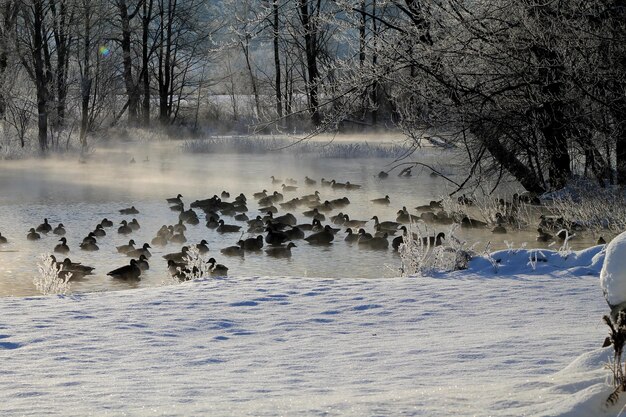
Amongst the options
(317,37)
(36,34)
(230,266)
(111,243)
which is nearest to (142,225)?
(111,243)

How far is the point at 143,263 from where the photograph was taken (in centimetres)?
1347

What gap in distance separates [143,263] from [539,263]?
6.15 m

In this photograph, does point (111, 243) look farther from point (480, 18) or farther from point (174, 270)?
point (480, 18)

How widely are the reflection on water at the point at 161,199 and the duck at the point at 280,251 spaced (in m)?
0.14

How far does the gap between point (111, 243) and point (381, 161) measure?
1784 centimetres

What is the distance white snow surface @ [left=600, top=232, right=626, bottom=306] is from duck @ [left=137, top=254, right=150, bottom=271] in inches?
388

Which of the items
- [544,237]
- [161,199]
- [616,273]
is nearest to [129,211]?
[161,199]

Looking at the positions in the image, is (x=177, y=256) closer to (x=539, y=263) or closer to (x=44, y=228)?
(x=44, y=228)

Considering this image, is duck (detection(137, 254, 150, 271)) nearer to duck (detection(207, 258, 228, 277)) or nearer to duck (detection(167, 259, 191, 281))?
duck (detection(167, 259, 191, 281))

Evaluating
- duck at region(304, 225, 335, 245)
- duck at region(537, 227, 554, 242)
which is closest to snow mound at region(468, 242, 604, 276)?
duck at region(537, 227, 554, 242)

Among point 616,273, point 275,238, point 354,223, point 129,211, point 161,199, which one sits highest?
point 616,273

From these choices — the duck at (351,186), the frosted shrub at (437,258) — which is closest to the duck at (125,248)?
the frosted shrub at (437,258)

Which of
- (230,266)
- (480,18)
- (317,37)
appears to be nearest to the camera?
(230,266)

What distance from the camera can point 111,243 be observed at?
1598 cm
